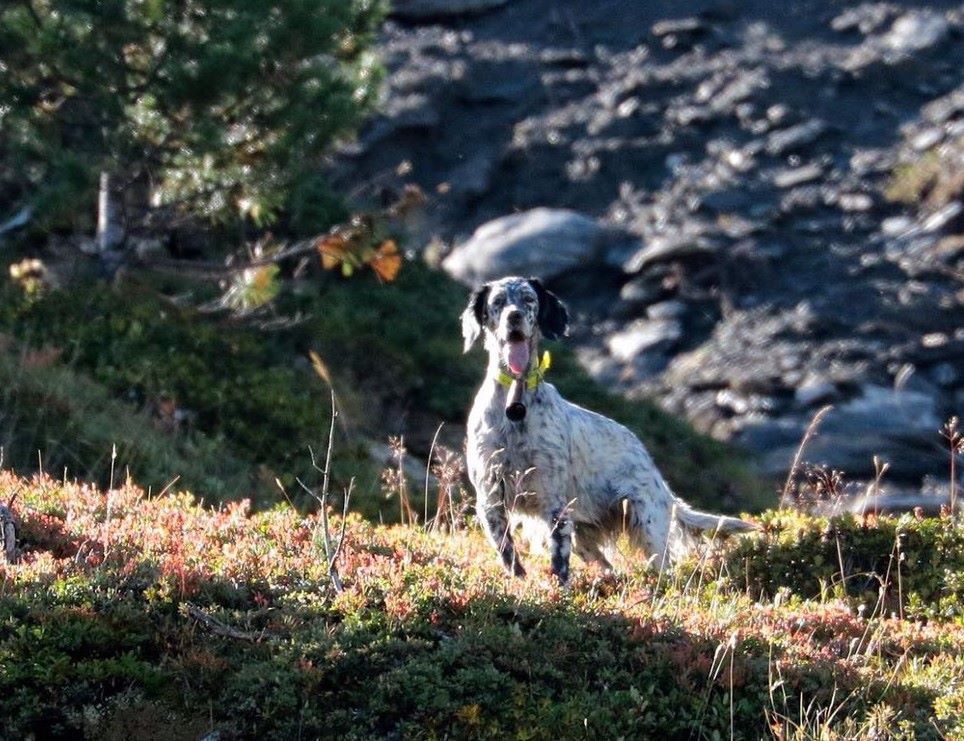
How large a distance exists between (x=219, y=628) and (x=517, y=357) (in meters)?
2.60

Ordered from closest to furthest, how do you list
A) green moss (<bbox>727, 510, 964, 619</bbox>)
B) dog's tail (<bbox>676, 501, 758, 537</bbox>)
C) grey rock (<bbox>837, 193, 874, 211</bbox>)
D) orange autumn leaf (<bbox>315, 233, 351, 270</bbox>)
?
green moss (<bbox>727, 510, 964, 619</bbox>) < dog's tail (<bbox>676, 501, 758, 537</bbox>) < orange autumn leaf (<bbox>315, 233, 351, 270</bbox>) < grey rock (<bbox>837, 193, 874, 211</bbox>)

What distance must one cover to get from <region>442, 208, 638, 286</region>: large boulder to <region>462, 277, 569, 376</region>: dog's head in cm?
1468

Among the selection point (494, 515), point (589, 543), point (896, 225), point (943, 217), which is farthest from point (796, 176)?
point (494, 515)

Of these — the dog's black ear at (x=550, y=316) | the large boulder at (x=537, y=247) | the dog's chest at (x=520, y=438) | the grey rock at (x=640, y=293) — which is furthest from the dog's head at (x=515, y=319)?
the grey rock at (x=640, y=293)

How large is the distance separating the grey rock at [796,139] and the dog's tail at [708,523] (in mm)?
19804

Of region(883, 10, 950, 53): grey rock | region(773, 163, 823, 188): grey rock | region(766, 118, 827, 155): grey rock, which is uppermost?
region(883, 10, 950, 53): grey rock

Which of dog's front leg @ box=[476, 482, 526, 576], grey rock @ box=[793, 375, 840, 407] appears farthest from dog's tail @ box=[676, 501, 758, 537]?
grey rock @ box=[793, 375, 840, 407]

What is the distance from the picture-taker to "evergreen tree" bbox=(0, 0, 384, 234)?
41.2 feet

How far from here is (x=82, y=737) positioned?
5617 mm

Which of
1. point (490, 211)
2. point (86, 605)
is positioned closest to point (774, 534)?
point (86, 605)

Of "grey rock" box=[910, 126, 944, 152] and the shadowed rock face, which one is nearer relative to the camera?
the shadowed rock face

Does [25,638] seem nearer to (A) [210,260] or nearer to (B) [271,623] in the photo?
(B) [271,623]

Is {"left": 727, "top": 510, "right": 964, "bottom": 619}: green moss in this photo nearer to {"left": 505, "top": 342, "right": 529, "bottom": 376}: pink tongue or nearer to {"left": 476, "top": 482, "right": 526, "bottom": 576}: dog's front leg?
{"left": 476, "top": 482, "right": 526, "bottom": 576}: dog's front leg

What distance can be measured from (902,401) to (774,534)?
13.1m
